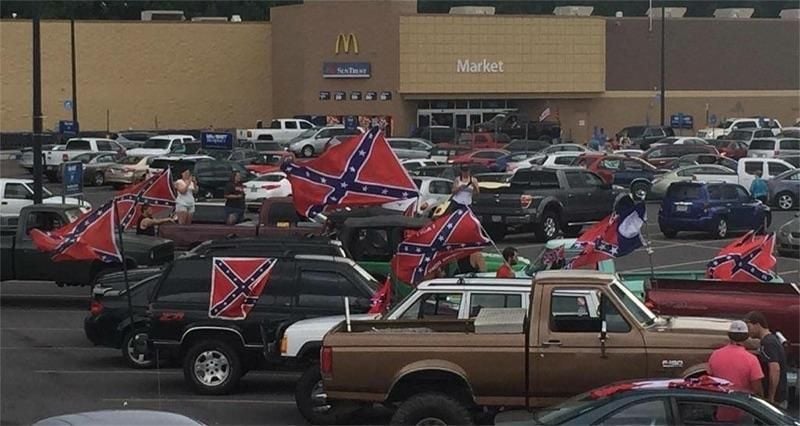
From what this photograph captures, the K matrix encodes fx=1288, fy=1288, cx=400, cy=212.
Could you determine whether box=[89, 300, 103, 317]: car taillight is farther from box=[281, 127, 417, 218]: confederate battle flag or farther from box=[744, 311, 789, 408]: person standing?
box=[744, 311, 789, 408]: person standing

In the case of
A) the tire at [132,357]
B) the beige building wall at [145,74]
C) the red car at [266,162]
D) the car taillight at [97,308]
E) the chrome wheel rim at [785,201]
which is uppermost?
the beige building wall at [145,74]

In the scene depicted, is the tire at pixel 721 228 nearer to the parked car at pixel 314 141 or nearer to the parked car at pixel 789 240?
the parked car at pixel 789 240

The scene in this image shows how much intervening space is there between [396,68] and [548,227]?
41344 mm

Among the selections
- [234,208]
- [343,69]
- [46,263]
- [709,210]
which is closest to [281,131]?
[343,69]

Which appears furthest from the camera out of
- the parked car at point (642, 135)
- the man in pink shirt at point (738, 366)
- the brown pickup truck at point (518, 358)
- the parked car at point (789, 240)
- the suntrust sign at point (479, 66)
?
the suntrust sign at point (479, 66)

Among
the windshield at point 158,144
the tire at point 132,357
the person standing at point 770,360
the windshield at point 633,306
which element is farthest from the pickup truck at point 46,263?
the windshield at point 158,144

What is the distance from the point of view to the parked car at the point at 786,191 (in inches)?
1501

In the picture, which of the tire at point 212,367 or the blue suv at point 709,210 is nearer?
the tire at point 212,367

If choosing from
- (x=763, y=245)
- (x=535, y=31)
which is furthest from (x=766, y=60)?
(x=763, y=245)

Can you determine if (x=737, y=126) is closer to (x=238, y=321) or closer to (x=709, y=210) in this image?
(x=709, y=210)

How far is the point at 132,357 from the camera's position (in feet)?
52.7

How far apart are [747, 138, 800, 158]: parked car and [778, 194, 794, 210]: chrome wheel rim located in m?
11.7

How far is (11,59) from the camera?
6725 cm

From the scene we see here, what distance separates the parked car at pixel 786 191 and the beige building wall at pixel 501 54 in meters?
33.9
